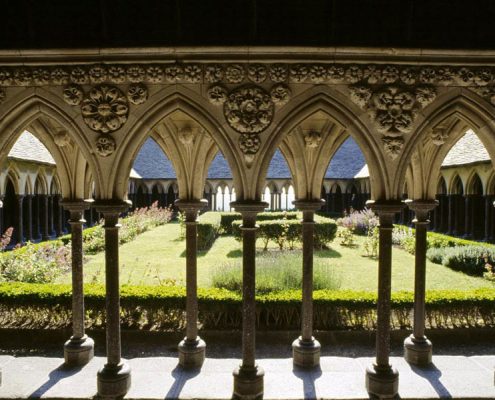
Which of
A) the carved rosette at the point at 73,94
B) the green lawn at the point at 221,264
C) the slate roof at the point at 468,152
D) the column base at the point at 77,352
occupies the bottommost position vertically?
the green lawn at the point at 221,264

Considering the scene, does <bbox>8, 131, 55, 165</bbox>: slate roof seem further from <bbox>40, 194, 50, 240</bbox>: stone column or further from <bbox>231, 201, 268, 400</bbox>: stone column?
<bbox>231, 201, 268, 400</bbox>: stone column

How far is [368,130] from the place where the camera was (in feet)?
14.3

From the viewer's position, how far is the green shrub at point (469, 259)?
11898 millimetres

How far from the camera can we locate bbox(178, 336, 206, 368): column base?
5238mm

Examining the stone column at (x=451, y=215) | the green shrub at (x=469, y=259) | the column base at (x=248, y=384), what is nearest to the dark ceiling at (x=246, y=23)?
the column base at (x=248, y=384)

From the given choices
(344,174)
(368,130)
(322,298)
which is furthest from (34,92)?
(344,174)

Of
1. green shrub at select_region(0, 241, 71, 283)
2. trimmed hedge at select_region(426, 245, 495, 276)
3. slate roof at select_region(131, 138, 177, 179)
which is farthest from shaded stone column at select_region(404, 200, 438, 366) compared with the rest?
slate roof at select_region(131, 138, 177, 179)

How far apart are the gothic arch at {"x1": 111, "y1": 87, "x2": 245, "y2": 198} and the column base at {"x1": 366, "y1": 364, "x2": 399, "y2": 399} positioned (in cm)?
243

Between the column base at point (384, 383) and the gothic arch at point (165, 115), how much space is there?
7.97ft

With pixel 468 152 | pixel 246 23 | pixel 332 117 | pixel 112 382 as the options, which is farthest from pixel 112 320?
pixel 468 152

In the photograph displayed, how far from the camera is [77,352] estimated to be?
532cm

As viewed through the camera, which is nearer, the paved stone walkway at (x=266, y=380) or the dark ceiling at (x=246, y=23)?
the dark ceiling at (x=246, y=23)

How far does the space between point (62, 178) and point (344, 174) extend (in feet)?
92.5

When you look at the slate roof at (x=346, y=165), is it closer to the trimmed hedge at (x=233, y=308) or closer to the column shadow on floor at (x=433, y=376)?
the trimmed hedge at (x=233, y=308)
